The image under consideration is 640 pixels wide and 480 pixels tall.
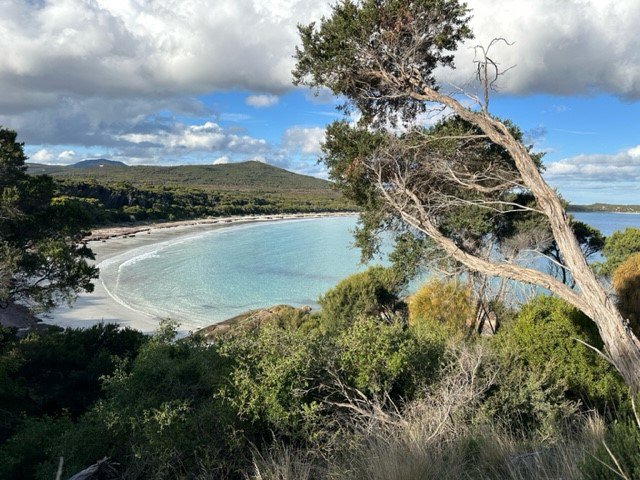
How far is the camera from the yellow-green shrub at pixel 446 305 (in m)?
14.3

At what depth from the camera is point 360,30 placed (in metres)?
8.65

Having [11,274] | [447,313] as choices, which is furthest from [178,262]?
[447,313]

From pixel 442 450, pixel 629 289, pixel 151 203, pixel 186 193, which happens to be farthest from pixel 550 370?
pixel 186 193

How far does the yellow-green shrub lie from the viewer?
1429 centimetres

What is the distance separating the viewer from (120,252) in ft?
146

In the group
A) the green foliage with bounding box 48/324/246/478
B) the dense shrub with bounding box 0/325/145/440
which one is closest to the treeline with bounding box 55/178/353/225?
the dense shrub with bounding box 0/325/145/440

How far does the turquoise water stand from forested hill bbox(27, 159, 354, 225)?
5.98 meters

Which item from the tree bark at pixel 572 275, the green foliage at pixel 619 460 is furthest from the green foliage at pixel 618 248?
the green foliage at pixel 619 460

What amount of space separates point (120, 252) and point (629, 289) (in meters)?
41.8

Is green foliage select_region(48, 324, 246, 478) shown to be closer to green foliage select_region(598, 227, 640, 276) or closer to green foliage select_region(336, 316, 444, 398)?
green foliage select_region(336, 316, 444, 398)

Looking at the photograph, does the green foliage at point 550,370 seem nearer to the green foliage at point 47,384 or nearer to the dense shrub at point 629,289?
the dense shrub at point 629,289

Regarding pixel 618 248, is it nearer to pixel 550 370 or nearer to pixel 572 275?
pixel 550 370

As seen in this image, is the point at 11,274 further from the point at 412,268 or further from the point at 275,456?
the point at 275,456

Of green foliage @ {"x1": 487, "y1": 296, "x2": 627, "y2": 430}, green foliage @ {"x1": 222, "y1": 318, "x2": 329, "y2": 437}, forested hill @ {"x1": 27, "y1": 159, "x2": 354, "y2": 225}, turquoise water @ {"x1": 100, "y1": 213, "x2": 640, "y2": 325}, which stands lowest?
turquoise water @ {"x1": 100, "y1": 213, "x2": 640, "y2": 325}
